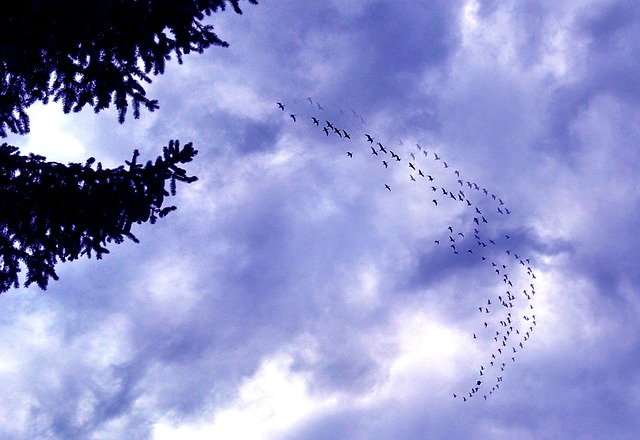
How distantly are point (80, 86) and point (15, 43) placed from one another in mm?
941

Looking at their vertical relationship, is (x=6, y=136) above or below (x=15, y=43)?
below

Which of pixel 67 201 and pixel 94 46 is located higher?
pixel 94 46

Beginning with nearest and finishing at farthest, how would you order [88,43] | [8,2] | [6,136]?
1. [8,2]
2. [88,43]
3. [6,136]

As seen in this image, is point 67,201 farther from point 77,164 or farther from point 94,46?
point 94,46

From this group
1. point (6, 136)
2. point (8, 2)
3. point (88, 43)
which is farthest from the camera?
point (6, 136)

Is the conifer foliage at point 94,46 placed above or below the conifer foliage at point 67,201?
above

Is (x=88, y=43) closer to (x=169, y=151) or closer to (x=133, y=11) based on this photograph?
(x=133, y=11)

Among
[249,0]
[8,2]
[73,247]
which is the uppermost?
[249,0]

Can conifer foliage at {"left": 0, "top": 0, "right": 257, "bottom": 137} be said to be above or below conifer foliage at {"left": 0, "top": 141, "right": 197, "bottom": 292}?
above

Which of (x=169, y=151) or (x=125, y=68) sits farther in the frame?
(x=125, y=68)

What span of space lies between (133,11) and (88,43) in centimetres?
65

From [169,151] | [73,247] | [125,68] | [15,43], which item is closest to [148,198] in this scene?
[169,151]

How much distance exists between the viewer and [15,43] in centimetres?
566

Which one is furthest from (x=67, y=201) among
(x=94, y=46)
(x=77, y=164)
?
(x=94, y=46)
